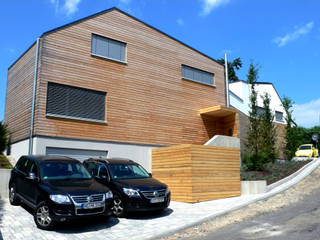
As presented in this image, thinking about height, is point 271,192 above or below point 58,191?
below

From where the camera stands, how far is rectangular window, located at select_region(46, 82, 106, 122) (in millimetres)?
13414

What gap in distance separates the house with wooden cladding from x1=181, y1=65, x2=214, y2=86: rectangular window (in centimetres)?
8

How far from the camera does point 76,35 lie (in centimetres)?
1459

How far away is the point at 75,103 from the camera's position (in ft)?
46.0

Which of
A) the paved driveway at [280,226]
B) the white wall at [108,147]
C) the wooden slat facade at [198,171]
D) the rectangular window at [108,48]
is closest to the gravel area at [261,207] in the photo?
the paved driveway at [280,226]

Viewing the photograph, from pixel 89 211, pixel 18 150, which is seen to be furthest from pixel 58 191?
pixel 18 150

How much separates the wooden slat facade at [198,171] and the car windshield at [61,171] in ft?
14.5

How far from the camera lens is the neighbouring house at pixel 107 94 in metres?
13.4

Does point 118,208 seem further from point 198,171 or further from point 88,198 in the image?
point 198,171

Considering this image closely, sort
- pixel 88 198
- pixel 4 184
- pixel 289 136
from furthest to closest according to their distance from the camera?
pixel 289 136
pixel 4 184
pixel 88 198

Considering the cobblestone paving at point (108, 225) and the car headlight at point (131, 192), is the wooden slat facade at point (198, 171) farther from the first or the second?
the car headlight at point (131, 192)

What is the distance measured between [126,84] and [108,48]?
2.08 m

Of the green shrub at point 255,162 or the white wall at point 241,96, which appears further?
the white wall at point 241,96

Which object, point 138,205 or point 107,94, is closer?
point 138,205
